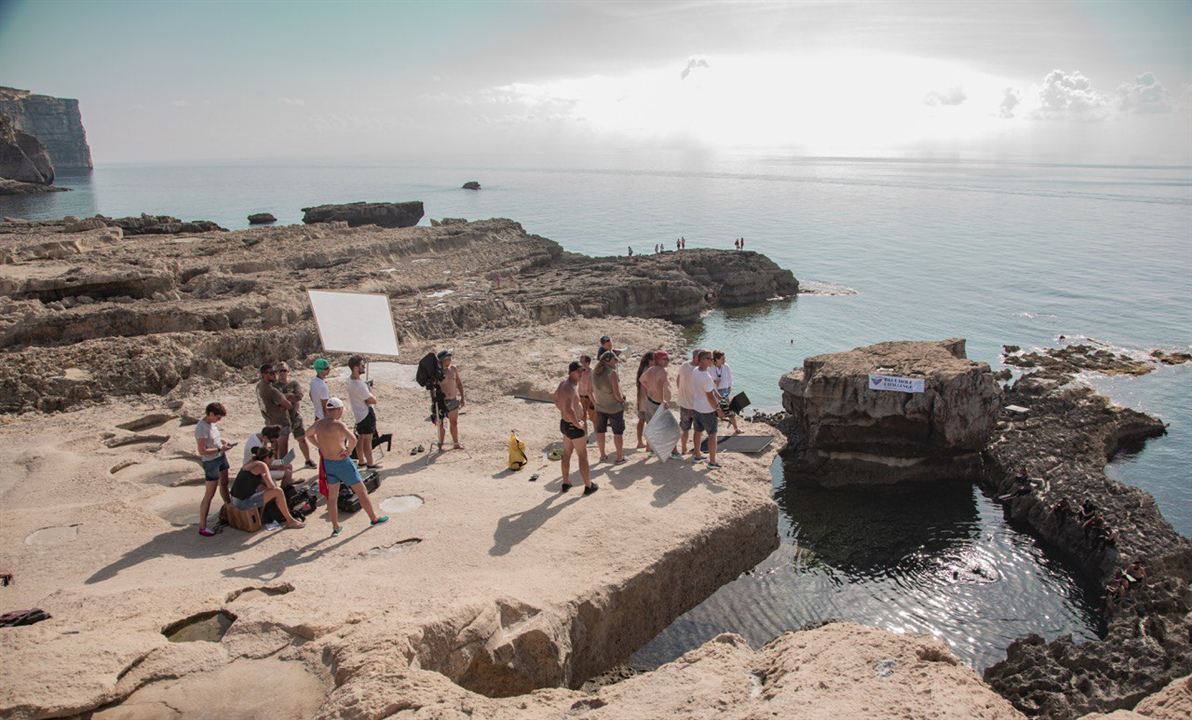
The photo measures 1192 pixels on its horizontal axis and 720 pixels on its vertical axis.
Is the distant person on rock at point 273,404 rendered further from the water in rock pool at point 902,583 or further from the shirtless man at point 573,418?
the water in rock pool at point 902,583

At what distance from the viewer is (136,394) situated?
1688 cm

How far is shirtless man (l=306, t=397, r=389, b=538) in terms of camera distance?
30.1ft

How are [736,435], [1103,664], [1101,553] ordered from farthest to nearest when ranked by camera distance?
[736,435] → [1101,553] → [1103,664]

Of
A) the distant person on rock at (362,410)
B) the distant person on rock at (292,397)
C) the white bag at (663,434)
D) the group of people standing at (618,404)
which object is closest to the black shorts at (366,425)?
the distant person on rock at (362,410)

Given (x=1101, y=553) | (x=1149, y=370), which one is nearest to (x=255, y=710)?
(x=1101, y=553)

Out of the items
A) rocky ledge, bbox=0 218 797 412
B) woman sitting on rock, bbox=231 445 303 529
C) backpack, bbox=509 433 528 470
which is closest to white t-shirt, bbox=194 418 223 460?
woman sitting on rock, bbox=231 445 303 529

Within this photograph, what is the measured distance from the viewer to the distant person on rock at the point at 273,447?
963 centimetres

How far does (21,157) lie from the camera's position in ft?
341

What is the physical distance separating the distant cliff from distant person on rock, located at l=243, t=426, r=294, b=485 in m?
177

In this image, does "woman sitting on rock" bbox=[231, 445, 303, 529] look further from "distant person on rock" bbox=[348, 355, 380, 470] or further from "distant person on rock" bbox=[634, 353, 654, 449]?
"distant person on rock" bbox=[634, 353, 654, 449]

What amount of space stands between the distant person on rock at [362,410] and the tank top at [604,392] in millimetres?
3571

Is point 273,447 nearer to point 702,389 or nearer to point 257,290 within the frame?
point 702,389

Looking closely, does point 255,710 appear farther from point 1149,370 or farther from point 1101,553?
point 1149,370

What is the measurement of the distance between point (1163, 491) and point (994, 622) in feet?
Answer: 30.4
